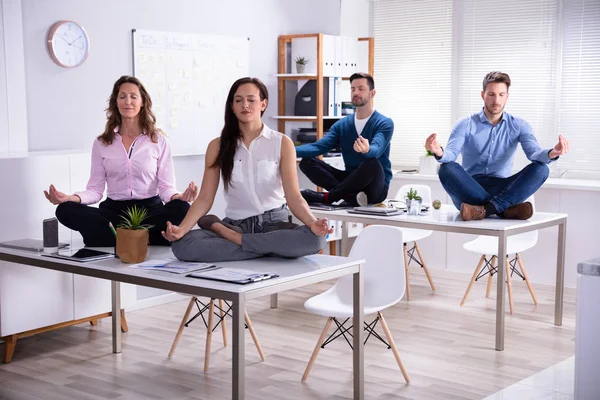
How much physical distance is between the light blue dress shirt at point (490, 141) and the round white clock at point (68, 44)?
7.59ft

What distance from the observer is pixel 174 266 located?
3412mm

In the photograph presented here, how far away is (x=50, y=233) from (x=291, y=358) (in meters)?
1.45

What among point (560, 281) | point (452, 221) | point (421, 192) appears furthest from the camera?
point (421, 192)

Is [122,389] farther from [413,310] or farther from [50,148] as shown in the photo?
[413,310]

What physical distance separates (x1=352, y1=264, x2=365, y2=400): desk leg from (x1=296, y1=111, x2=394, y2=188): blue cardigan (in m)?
1.90

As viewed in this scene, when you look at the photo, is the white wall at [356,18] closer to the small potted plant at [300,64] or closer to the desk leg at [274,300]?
the small potted plant at [300,64]

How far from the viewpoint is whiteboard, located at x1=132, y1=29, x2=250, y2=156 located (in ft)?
18.1

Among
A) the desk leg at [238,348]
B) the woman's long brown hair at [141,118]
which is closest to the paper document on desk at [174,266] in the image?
the desk leg at [238,348]

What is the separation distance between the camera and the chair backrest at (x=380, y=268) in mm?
3980

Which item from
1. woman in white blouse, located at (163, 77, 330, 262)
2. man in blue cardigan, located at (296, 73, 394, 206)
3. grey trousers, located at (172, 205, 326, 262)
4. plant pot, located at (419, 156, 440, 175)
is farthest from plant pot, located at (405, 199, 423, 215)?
plant pot, located at (419, 156, 440, 175)

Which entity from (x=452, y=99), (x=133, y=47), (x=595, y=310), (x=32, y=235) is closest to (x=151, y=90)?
(x=133, y=47)

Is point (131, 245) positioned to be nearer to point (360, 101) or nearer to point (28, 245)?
point (28, 245)

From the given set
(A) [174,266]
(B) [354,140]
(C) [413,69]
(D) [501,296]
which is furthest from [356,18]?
(A) [174,266]

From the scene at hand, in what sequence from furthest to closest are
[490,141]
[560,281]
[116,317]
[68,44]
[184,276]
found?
[490,141]
[560,281]
[68,44]
[116,317]
[184,276]
